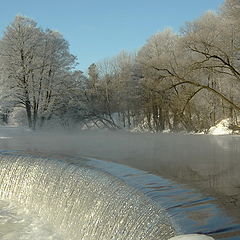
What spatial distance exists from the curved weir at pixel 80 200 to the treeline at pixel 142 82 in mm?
8628

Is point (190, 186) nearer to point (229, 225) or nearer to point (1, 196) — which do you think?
point (229, 225)

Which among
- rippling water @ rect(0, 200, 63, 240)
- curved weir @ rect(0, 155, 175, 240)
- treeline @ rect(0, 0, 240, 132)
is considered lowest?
rippling water @ rect(0, 200, 63, 240)

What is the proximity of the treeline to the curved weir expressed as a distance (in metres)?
8.63

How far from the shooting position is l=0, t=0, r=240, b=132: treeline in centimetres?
1684

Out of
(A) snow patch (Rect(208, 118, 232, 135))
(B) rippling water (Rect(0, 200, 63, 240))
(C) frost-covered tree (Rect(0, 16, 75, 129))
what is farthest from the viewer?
(C) frost-covered tree (Rect(0, 16, 75, 129))

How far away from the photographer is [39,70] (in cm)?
2381

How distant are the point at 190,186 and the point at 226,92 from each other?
18.2 metres

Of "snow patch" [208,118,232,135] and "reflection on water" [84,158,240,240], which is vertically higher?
"snow patch" [208,118,232,135]

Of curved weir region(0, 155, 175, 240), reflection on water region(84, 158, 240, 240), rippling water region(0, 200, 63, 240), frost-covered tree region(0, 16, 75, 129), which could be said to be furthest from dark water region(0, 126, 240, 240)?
frost-covered tree region(0, 16, 75, 129)

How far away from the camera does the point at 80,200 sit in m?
6.50

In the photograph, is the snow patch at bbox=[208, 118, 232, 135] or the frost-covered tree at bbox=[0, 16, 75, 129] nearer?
the snow patch at bbox=[208, 118, 232, 135]

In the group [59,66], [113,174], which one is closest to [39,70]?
[59,66]

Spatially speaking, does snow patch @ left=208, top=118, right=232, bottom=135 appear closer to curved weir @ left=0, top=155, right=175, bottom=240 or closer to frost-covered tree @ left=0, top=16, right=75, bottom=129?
frost-covered tree @ left=0, top=16, right=75, bottom=129

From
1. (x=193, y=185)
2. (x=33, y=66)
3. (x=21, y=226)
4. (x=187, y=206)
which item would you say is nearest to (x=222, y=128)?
(x=33, y=66)
